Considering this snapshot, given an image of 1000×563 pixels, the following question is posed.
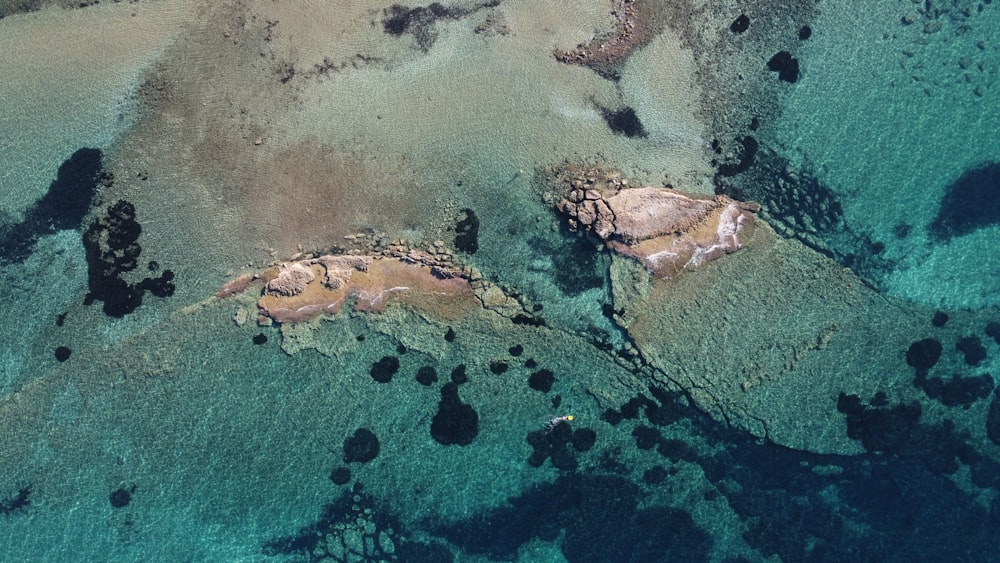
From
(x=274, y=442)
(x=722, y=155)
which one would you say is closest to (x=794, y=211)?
(x=722, y=155)

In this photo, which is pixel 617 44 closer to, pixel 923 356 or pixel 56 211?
pixel 923 356

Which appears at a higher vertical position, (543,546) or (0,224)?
(0,224)

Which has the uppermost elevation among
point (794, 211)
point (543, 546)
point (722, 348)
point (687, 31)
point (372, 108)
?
point (687, 31)

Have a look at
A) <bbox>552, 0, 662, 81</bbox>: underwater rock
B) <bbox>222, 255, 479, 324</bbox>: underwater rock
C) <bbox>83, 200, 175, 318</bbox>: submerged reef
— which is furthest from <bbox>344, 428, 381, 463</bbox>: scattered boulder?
<bbox>552, 0, 662, 81</bbox>: underwater rock

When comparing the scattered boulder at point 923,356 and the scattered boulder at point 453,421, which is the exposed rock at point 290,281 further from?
the scattered boulder at point 923,356

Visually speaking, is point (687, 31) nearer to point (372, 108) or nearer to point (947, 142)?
point (947, 142)

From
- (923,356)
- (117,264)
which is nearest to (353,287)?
(117,264)
